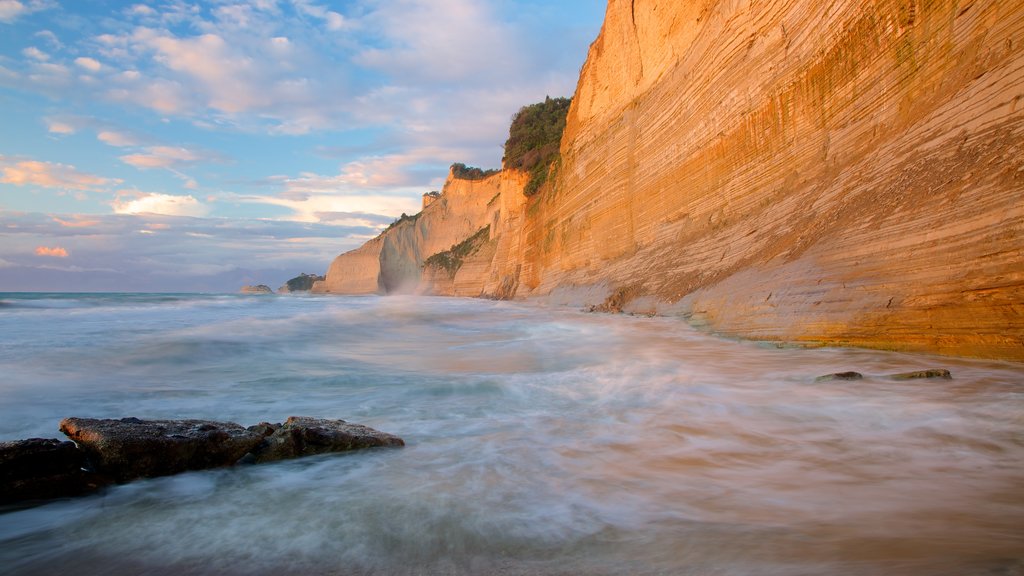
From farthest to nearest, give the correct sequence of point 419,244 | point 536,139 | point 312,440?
point 419,244
point 536,139
point 312,440

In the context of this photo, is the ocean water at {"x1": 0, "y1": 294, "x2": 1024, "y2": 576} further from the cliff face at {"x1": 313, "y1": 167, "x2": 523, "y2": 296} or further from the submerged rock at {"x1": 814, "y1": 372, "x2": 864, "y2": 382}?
the cliff face at {"x1": 313, "y1": 167, "x2": 523, "y2": 296}

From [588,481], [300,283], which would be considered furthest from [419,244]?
[588,481]

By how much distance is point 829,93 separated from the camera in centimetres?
821

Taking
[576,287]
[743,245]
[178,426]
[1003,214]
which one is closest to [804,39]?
[743,245]

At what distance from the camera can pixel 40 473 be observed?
2426 mm

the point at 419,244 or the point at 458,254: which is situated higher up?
the point at 419,244

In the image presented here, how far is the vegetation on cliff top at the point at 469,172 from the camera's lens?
5356 cm

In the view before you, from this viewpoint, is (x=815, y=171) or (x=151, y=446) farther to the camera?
(x=815, y=171)

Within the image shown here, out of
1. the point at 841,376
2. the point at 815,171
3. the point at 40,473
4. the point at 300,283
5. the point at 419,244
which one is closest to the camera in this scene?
→ the point at 40,473

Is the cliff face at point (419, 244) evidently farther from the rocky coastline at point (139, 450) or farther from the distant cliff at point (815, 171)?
the rocky coastline at point (139, 450)

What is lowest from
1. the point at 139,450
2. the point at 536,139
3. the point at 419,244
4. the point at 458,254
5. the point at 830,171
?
the point at 139,450

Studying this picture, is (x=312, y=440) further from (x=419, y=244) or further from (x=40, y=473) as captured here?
(x=419, y=244)

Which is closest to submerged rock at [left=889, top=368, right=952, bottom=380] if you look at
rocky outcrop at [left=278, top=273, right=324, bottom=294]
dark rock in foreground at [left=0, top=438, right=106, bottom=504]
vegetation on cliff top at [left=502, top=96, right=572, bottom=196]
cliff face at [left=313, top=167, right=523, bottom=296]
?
dark rock in foreground at [left=0, top=438, right=106, bottom=504]

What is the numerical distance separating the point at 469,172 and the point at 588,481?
53422 mm
